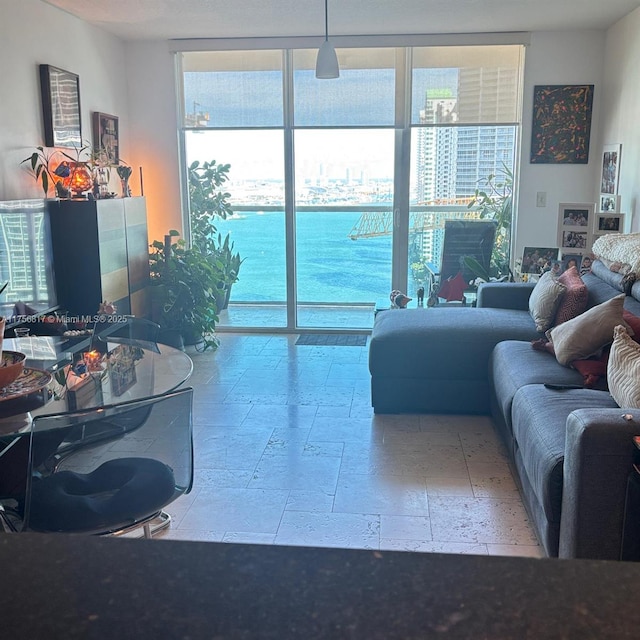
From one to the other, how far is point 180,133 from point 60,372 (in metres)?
3.75

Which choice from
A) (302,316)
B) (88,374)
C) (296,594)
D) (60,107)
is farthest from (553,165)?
(296,594)

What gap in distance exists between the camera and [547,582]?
2.37 ft

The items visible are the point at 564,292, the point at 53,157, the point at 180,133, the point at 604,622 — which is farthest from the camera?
the point at 180,133

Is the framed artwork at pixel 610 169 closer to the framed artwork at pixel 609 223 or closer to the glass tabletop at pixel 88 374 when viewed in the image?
the framed artwork at pixel 609 223

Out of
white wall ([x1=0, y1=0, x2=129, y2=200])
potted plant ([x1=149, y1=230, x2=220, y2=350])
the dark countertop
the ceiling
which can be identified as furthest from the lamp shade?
the dark countertop

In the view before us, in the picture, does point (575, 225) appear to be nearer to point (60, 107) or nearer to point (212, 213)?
point (212, 213)

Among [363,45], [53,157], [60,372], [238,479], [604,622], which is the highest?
[363,45]

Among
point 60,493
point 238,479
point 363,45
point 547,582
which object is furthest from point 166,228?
point 547,582

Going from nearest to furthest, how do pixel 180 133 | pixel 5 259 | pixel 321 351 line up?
pixel 5 259
pixel 321 351
pixel 180 133

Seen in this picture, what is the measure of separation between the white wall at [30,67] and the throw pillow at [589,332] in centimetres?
317

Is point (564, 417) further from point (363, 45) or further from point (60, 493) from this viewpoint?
point (363, 45)

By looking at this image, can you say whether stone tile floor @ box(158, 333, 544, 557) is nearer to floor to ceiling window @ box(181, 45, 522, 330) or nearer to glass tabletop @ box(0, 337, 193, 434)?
glass tabletop @ box(0, 337, 193, 434)

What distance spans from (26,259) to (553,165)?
404cm

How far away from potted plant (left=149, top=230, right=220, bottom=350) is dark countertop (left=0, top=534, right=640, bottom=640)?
469 centimetres
